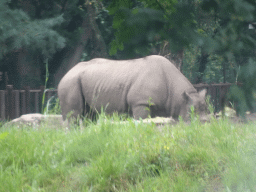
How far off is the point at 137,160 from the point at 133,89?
2525 millimetres

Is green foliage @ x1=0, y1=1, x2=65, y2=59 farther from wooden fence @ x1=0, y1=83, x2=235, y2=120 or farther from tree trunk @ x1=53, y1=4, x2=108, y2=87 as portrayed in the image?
tree trunk @ x1=53, y1=4, x2=108, y2=87

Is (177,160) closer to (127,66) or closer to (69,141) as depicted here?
(69,141)

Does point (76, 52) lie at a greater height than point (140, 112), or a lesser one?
greater

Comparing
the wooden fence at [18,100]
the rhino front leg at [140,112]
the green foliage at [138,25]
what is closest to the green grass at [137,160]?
the green foliage at [138,25]

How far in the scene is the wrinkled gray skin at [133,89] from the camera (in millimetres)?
4891

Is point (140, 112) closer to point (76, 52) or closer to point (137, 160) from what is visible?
point (137, 160)

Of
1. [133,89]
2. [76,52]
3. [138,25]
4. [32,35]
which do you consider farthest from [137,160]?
[76,52]

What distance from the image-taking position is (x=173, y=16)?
37.6 inches

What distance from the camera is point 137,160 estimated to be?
2656mm

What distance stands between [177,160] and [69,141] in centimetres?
118

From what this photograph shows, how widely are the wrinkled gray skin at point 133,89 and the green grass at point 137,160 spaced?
159 centimetres

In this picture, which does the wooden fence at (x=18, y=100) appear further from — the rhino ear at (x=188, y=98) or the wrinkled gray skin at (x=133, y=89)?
the rhino ear at (x=188, y=98)

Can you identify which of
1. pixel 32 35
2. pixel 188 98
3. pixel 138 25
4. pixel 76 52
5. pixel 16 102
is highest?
pixel 32 35

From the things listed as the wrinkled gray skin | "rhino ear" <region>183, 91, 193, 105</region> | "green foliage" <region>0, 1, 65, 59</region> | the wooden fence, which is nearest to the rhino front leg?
the wrinkled gray skin
